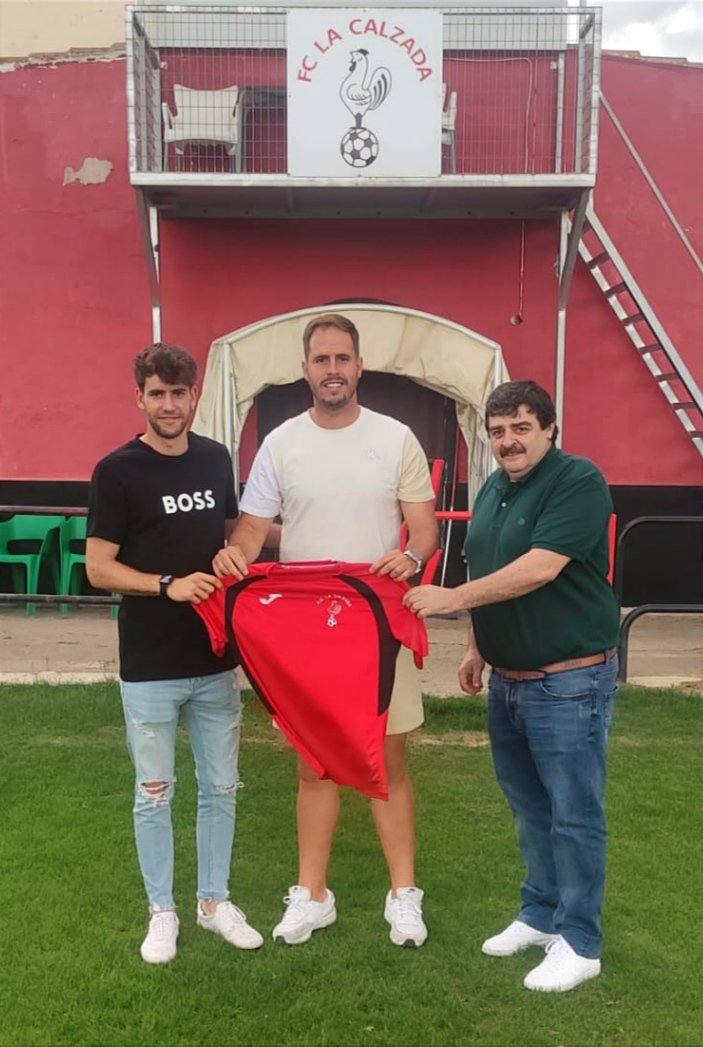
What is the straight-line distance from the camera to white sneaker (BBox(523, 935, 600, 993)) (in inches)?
122

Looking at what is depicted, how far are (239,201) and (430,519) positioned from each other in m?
6.32

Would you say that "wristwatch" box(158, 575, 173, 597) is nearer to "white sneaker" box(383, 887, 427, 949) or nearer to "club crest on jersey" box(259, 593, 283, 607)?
"club crest on jersey" box(259, 593, 283, 607)

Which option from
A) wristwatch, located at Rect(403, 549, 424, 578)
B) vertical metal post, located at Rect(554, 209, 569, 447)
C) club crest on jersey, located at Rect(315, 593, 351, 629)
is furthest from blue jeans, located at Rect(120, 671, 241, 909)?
vertical metal post, located at Rect(554, 209, 569, 447)

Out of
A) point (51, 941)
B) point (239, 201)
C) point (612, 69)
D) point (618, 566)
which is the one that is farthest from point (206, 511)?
point (612, 69)

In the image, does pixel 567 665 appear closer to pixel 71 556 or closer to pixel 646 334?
pixel 71 556

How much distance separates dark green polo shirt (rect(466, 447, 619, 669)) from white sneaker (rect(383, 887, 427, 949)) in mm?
971

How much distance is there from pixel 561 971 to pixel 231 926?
112cm

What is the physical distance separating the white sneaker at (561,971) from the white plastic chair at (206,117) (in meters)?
7.34

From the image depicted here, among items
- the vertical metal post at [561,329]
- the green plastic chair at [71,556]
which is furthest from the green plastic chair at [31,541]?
the vertical metal post at [561,329]

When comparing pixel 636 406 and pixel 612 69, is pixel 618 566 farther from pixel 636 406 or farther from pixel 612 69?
pixel 612 69

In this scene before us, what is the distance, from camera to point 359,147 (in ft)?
25.8

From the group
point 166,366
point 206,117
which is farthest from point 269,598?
point 206,117

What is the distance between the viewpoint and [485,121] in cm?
930

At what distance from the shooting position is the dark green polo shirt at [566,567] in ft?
9.64
